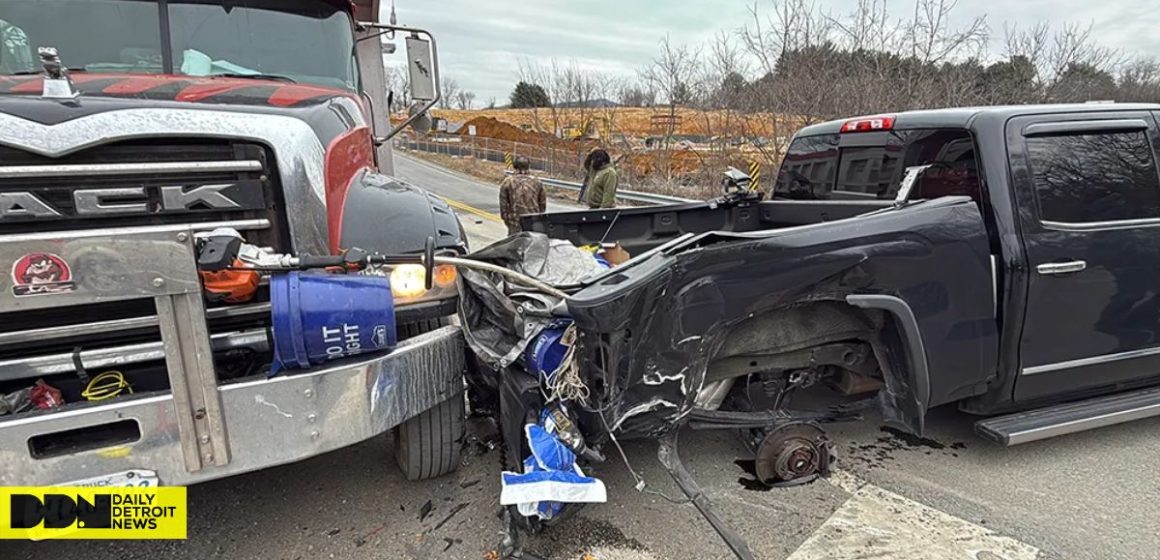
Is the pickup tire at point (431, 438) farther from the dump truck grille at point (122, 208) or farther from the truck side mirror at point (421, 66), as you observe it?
the truck side mirror at point (421, 66)

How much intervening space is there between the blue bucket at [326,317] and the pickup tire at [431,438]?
489mm

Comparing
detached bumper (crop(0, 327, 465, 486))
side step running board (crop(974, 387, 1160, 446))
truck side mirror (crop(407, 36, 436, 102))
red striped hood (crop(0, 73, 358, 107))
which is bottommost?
side step running board (crop(974, 387, 1160, 446))

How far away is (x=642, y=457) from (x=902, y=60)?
17.2 meters

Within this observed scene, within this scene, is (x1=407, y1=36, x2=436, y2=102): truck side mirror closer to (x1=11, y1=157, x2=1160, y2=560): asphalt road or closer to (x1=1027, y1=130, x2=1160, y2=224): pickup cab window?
(x1=11, y1=157, x2=1160, y2=560): asphalt road

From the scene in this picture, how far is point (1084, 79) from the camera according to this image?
60.0 feet

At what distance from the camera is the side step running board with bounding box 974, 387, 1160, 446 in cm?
310

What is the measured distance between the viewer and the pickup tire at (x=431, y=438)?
2.91 meters

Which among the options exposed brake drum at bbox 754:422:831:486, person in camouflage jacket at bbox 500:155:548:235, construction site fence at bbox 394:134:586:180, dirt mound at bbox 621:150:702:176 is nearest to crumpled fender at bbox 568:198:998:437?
exposed brake drum at bbox 754:422:831:486

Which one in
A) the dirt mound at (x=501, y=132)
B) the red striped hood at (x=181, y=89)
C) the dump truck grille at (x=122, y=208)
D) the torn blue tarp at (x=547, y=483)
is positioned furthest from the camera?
the dirt mound at (x=501, y=132)

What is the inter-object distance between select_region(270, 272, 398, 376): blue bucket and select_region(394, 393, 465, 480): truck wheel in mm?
670

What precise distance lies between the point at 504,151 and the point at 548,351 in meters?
35.3

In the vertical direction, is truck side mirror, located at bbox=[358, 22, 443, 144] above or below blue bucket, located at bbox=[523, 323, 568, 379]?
above

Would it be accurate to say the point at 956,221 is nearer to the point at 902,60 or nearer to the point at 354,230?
the point at 354,230

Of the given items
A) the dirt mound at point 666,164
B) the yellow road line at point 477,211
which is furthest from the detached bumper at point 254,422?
the dirt mound at point 666,164
